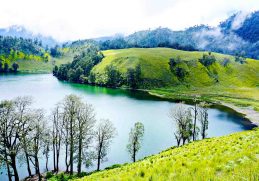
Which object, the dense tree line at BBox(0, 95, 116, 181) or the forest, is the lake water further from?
the dense tree line at BBox(0, 95, 116, 181)

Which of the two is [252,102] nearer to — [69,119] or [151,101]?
[151,101]

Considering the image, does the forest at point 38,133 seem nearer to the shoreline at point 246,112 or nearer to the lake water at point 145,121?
the lake water at point 145,121

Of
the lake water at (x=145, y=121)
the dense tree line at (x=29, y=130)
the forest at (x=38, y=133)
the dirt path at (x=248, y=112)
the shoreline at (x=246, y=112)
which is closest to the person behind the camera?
the dense tree line at (x=29, y=130)

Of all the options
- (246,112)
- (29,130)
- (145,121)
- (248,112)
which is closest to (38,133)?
(29,130)

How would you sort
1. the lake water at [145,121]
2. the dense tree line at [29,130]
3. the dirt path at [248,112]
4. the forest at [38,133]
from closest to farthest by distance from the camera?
the dense tree line at [29,130], the forest at [38,133], the lake water at [145,121], the dirt path at [248,112]

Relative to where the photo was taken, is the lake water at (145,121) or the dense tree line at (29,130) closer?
the dense tree line at (29,130)

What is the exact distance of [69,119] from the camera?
57.8 m

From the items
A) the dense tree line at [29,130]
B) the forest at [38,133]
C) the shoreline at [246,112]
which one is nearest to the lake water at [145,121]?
the shoreline at [246,112]

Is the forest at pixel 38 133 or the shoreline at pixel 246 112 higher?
the forest at pixel 38 133

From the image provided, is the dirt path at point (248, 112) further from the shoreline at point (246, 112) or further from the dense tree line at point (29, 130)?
the dense tree line at point (29, 130)

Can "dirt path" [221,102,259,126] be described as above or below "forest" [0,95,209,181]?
below

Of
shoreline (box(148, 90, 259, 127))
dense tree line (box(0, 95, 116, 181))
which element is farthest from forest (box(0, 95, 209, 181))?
shoreline (box(148, 90, 259, 127))

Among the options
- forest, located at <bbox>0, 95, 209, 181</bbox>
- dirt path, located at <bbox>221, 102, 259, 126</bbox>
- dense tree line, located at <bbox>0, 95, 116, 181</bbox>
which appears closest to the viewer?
dense tree line, located at <bbox>0, 95, 116, 181</bbox>

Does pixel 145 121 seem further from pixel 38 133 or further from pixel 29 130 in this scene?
pixel 29 130
